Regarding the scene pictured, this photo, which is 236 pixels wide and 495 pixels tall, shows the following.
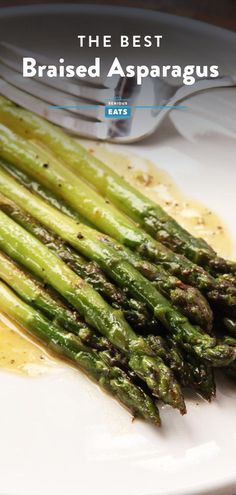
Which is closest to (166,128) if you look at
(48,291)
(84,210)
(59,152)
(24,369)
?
(59,152)

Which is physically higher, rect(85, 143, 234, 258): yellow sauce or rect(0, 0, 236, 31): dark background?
rect(0, 0, 236, 31): dark background

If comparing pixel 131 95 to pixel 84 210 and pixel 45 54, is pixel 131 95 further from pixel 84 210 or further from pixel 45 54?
pixel 84 210

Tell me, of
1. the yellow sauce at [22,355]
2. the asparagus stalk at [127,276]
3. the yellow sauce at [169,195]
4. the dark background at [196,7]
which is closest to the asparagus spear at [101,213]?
the asparagus stalk at [127,276]

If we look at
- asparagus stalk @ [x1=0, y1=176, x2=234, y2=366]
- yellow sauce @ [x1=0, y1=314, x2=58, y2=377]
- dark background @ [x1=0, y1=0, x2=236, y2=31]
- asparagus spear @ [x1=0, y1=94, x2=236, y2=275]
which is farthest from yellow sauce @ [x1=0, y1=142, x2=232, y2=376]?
dark background @ [x1=0, y1=0, x2=236, y2=31]

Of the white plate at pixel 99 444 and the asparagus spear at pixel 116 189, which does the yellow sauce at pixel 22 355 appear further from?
the asparagus spear at pixel 116 189

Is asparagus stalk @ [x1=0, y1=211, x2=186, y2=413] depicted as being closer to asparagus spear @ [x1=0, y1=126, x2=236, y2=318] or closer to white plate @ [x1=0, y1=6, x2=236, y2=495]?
white plate @ [x1=0, y1=6, x2=236, y2=495]

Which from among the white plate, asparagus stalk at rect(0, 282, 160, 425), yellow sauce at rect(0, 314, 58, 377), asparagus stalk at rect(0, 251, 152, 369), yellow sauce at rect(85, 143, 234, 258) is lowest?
the white plate

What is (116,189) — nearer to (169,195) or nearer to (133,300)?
(169,195)
